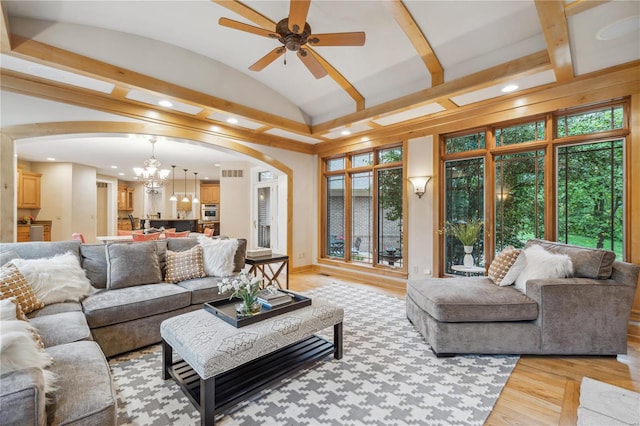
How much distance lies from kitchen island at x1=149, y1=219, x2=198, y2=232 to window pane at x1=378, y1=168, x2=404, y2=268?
683 centimetres

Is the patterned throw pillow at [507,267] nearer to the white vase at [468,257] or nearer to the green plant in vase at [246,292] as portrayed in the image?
the white vase at [468,257]

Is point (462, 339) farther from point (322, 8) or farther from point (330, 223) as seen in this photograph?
point (330, 223)

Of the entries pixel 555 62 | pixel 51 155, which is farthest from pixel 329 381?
pixel 51 155

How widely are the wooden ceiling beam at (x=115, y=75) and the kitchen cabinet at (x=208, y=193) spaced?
26.6ft

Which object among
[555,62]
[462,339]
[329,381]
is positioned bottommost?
[329,381]

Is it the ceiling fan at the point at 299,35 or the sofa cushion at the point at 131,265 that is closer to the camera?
the ceiling fan at the point at 299,35

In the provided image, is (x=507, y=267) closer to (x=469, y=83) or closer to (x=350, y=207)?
(x=469, y=83)

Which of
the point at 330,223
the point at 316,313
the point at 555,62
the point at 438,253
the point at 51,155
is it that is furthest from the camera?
the point at 51,155

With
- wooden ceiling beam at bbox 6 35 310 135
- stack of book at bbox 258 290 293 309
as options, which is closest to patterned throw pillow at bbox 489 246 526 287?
stack of book at bbox 258 290 293 309

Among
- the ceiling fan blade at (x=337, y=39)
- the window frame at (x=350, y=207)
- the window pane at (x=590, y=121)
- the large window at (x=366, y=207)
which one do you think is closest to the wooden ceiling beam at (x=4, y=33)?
the ceiling fan blade at (x=337, y=39)

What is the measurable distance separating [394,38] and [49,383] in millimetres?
4086

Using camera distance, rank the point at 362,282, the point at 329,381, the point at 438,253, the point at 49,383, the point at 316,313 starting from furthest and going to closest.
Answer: the point at 362,282, the point at 438,253, the point at 316,313, the point at 329,381, the point at 49,383

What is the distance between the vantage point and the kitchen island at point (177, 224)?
9.42m

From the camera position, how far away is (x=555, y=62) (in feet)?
9.45
